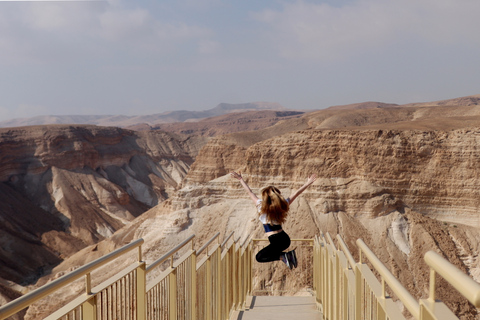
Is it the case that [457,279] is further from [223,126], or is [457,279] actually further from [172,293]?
[223,126]

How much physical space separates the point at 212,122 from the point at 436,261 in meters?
179

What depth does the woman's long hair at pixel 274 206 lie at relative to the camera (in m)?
6.11

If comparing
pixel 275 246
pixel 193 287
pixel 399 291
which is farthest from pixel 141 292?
pixel 275 246

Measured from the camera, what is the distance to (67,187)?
64.0 meters

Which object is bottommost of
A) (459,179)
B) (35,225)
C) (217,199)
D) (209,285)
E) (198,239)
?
(35,225)

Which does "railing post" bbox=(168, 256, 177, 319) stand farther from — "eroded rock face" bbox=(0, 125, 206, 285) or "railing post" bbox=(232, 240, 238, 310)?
"eroded rock face" bbox=(0, 125, 206, 285)

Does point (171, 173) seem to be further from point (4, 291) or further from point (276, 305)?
point (276, 305)

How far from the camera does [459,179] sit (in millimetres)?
26234

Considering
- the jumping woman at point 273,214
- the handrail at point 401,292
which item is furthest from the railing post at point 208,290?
the handrail at point 401,292

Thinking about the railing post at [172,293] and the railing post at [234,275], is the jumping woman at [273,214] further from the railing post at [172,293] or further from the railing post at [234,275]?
the railing post at [234,275]

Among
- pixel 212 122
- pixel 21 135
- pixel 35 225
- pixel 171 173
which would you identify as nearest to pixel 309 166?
pixel 35 225

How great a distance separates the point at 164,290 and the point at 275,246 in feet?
7.72

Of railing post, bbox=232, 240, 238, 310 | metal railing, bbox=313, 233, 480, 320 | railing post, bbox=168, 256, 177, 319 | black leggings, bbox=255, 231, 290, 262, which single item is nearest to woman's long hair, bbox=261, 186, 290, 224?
black leggings, bbox=255, 231, 290, 262

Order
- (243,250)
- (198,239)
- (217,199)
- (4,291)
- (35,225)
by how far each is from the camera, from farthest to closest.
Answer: (35,225) < (4,291) < (217,199) < (198,239) < (243,250)
